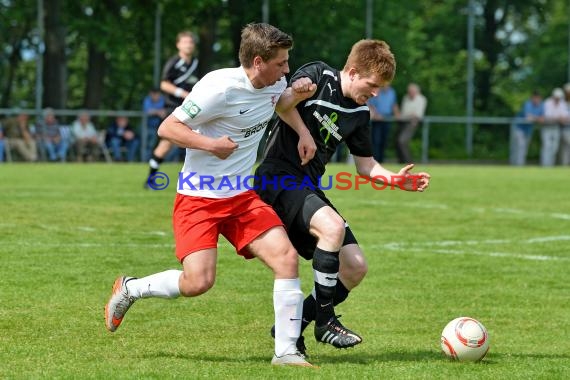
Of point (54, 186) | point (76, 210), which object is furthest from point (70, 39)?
point (76, 210)

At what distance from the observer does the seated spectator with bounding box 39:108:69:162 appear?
92.1ft

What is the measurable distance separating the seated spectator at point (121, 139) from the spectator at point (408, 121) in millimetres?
6450

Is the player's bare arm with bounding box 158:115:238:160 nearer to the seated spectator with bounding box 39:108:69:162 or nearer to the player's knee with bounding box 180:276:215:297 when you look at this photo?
the player's knee with bounding box 180:276:215:297

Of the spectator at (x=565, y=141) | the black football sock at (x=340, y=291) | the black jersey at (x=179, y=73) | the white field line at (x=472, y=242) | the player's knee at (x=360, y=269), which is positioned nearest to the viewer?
the player's knee at (x=360, y=269)

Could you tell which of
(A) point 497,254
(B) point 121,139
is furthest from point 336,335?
(B) point 121,139

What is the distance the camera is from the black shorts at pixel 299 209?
7.11 m

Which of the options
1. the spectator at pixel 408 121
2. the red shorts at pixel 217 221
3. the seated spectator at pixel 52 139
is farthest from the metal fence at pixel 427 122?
the red shorts at pixel 217 221

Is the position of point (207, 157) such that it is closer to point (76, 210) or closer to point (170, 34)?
point (76, 210)

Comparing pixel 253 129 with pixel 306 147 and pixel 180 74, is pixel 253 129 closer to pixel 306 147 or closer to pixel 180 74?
pixel 306 147

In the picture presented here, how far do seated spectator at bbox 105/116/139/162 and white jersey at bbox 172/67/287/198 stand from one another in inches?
883

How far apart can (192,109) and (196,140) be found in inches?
8.2

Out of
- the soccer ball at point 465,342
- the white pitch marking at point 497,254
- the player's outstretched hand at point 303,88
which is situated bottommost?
the white pitch marking at point 497,254

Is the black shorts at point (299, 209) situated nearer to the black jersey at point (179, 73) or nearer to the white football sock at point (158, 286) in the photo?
the white football sock at point (158, 286)

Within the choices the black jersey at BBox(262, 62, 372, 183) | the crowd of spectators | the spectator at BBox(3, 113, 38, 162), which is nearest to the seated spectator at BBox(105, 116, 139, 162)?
the crowd of spectators
